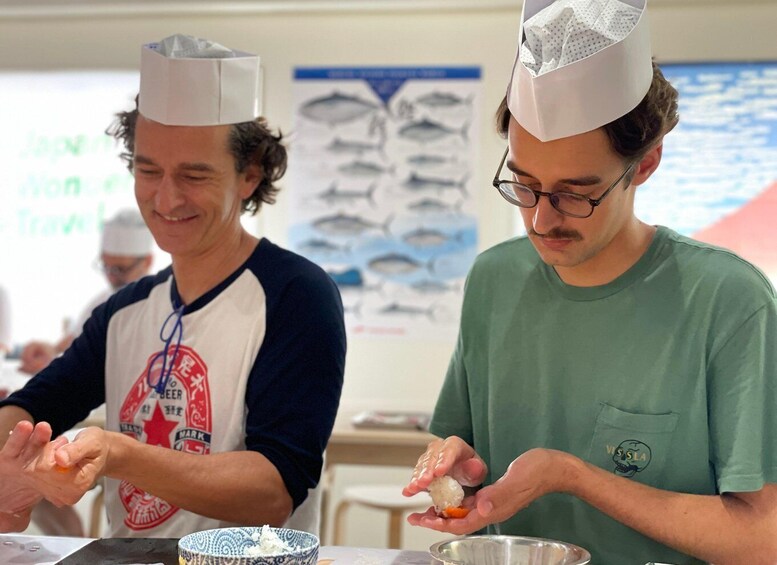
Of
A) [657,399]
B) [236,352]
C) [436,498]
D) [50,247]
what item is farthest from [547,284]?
[50,247]

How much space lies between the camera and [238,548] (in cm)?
131

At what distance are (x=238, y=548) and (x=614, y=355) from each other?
690 mm

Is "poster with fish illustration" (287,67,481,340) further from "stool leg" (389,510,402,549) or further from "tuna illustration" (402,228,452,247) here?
"stool leg" (389,510,402,549)

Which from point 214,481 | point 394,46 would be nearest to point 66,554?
point 214,481

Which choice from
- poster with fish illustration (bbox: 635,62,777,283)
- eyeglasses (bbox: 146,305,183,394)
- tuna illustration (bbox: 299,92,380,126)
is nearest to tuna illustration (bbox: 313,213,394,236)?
tuna illustration (bbox: 299,92,380,126)

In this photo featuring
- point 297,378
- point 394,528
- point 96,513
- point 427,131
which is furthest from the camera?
point 427,131

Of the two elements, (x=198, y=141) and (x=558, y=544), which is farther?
(x=198, y=141)

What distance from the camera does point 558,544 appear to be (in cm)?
132

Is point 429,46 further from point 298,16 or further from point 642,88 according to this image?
point 642,88

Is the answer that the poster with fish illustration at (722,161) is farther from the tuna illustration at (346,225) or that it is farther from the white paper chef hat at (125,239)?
the white paper chef hat at (125,239)

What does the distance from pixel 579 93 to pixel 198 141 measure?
32.6 inches

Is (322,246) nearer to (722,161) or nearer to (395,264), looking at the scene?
(395,264)

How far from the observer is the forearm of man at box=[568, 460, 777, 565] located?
54.7 inches

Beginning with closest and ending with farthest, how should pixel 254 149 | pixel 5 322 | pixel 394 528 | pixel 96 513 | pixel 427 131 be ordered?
1. pixel 254 149
2. pixel 394 528
3. pixel 96 513
4. pixel 427 131
5. pixel 5 322
